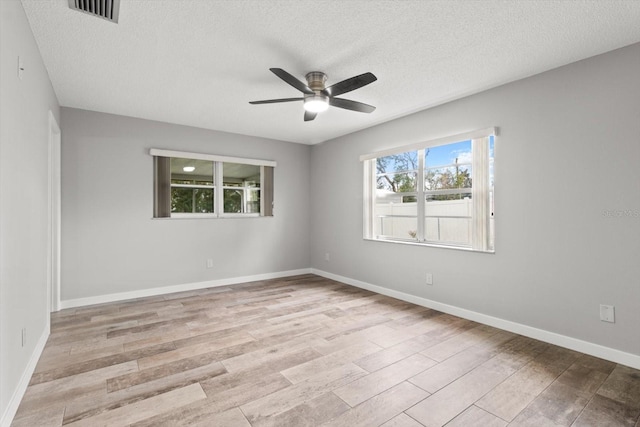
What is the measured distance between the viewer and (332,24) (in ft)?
7.16

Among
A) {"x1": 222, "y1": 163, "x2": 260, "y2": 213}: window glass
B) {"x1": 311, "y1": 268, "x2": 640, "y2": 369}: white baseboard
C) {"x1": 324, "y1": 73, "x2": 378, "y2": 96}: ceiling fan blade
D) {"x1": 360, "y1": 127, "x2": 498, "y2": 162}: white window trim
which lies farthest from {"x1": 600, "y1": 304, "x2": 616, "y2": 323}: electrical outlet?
{"x1": 222, "y1": 163, "x2": 260, "y2": 213}: window glass

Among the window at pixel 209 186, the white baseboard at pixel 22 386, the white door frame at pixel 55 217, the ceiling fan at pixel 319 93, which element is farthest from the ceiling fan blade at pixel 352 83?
the white door frame at pixel 55 217

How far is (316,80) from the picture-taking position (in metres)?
2.89

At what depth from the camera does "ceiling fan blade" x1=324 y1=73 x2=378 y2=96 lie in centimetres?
246

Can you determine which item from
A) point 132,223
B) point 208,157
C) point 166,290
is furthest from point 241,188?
point 166,290

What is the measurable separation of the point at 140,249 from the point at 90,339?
1.61m

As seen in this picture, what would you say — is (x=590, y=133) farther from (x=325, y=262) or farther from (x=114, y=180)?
(x=114, y=180)

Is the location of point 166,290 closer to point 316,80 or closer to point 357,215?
point 357,215

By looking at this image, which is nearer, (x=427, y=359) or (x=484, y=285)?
(x=427, y=359)

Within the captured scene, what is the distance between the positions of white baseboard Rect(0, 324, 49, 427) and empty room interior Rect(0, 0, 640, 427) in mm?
40

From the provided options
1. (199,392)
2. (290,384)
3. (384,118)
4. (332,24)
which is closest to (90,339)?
(199,392)

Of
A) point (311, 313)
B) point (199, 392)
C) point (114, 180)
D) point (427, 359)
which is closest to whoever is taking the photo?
point (199, 392)

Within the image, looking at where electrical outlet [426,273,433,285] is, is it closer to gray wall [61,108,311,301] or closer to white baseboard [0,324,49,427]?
gray wall [61,108,311,301]

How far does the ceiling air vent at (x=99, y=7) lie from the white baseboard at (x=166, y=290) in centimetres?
340
